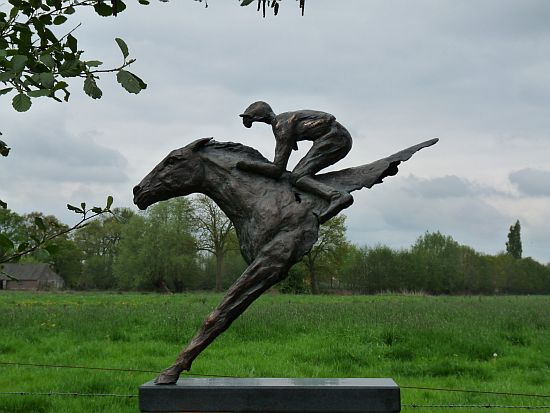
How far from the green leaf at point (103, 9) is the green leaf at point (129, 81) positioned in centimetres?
57

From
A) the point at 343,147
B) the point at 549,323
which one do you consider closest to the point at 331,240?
the point at 549,323

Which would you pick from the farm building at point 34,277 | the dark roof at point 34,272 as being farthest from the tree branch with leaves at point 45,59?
the dark roof at point 34,272

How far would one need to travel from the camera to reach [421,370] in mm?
9883

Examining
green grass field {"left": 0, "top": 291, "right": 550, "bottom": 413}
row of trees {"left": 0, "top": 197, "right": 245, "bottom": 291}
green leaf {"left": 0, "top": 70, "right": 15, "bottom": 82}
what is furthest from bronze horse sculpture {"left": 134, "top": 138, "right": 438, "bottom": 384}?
row of trees {"left": 0, "top": 197, "right": 245, "bottom": 291}

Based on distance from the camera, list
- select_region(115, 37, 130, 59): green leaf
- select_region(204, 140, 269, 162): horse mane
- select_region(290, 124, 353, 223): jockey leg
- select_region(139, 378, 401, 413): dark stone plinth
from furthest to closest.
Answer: select_region(204, 140, 269, 162): horse mane → select_region(290, 124, 353, 223): jockey leg → select_region(139, 378, 401, 413): dark stone plinth → select_region(115, 37, 130, 59): green leaf

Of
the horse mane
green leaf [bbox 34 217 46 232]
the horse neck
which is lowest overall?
green leaf [bbox 34 217 46 232]

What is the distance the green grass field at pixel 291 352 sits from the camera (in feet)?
28.0

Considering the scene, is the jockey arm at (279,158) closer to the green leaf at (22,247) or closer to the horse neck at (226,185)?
the horse neck at (226,185)

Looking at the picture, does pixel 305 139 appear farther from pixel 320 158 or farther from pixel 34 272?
pixel 34 272

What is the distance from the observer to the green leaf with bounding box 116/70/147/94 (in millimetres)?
3277

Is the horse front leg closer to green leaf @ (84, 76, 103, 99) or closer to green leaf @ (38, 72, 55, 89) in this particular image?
green leaf @ (84, 76, 103, 99)

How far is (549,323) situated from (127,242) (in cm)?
4083

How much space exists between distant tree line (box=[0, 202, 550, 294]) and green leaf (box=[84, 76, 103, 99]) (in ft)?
80.5

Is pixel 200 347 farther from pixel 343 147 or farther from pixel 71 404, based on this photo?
pixel 71 404
